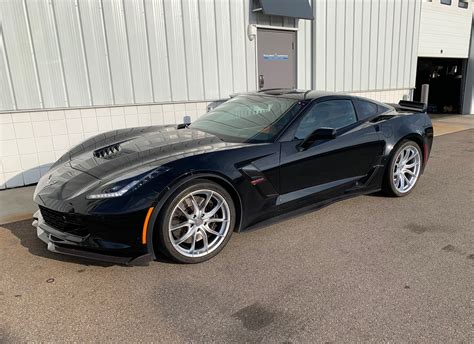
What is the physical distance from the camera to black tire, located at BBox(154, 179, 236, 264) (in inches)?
112

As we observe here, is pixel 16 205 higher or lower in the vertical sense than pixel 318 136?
lower

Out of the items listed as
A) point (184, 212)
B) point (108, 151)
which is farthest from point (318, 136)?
point (108, 151)

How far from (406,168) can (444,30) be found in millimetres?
10279

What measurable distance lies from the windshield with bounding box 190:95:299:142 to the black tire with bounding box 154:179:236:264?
0.67 m

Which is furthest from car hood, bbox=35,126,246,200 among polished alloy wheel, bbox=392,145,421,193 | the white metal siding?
the white metal siding

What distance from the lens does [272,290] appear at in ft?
8.95

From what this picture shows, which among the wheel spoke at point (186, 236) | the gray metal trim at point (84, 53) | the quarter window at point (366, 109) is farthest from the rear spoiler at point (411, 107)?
the gray metal trim at point (84, 53)

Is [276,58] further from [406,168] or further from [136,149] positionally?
[136,149]

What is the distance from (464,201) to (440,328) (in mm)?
2820

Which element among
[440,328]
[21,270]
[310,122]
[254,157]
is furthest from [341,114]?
[21,270]

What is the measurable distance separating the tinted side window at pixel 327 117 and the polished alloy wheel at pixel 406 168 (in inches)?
34.8

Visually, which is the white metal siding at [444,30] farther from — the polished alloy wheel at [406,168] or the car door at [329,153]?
the car door at [329,153]

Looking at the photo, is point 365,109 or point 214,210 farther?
point 365,109

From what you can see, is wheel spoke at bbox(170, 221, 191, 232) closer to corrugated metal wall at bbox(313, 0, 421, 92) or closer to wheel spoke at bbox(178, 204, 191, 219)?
wheel spoke at bbox(178, 204, 191, 219)
